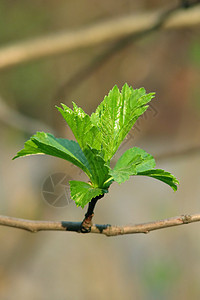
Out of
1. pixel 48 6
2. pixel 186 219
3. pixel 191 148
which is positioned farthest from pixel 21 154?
pixel 48 6

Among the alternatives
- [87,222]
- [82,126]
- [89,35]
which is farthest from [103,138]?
[89,35]

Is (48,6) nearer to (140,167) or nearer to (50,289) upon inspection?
(50,289)

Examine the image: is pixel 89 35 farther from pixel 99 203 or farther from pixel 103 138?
pixel 99 203

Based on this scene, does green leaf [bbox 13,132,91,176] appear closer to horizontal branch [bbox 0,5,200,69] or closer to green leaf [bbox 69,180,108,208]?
green leaf [bbox 69,180,108,208]

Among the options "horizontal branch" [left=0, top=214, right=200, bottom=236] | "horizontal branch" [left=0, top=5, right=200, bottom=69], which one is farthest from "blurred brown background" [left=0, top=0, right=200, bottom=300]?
"horizontal branch" [left=0, top=214, right=200, bottom=236]

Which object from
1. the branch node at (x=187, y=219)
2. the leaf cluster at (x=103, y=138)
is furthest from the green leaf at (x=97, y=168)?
the branch node at (x=187, y=219)

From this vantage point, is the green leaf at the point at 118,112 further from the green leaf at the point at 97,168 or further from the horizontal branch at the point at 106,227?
the horizontal branch at the point at 106,227
